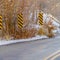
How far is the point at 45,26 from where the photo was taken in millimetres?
28969

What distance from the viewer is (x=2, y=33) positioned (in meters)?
22.6

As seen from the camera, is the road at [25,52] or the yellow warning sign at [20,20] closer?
the road at [25,52]

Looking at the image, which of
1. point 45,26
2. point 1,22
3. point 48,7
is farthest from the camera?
point 48,7

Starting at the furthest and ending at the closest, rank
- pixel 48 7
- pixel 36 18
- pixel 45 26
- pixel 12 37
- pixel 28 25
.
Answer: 1. pixel 48 7
2. pixel 45 26
3. pixel 36 18
4. pixel 28 25
5. pixel 12 37

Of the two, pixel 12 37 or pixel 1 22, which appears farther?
pixel 12 37

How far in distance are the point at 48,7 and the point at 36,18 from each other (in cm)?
784

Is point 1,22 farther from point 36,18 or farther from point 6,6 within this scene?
point 36,18

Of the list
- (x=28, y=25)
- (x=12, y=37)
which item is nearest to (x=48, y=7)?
(x=28, y=25)

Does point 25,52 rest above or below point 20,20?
below

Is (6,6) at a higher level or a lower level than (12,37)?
higher

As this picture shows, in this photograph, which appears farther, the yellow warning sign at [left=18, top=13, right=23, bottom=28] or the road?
the yellow warning sign at [left=18, top=13, right=23, bottom=28]

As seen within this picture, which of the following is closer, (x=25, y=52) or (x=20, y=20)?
(x=25, y=52)

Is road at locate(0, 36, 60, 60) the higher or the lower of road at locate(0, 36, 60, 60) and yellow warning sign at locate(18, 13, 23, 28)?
the lower

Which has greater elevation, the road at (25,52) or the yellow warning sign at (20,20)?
the yellow warning sign at (20,20)
